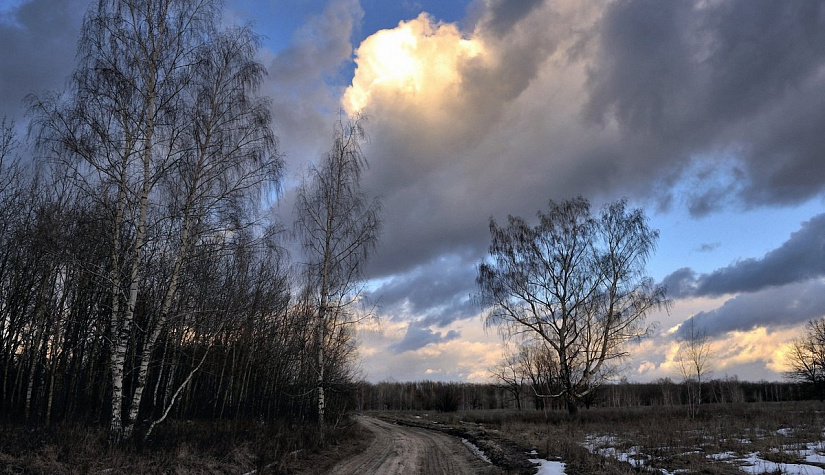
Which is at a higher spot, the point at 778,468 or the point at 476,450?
the point at 778,468

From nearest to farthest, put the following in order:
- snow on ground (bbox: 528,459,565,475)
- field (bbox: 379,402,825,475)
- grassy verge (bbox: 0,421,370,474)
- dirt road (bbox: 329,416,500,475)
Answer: grassy verge (bbox: 0,421,370,474)
field (bbox: 379,402,825,475)
snow on ground (bbox: 528,459,565,475)
dirt road (bbox: 329,416,500,475)

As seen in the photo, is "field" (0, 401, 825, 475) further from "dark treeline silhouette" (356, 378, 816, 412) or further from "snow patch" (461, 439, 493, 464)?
"dark treeline silhouette" (356, 378, 816, 412)

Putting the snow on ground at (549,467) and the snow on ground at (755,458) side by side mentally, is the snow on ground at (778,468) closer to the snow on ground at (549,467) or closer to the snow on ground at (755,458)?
the snow on ground at (755,458)

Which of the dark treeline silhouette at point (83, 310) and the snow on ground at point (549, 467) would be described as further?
the dark treeline silhouette at point (83, 310)

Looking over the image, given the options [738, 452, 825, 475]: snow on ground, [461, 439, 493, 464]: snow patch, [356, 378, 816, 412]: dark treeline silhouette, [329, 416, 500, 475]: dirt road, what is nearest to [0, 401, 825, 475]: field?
[738, 452, 825, 475]: snow on ground

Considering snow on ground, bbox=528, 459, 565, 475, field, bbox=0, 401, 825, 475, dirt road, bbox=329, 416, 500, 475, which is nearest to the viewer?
field, bbox=0, 401, 825, 475

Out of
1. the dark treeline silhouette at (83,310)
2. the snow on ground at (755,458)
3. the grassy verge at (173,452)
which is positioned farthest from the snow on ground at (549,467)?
the dark treeline silhouette at (83,310)

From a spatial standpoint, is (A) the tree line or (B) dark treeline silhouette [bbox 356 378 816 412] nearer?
(A) the tree line

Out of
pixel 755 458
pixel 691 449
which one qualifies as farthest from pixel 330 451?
pixel 755 458

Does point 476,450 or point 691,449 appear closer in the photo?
point 691,449

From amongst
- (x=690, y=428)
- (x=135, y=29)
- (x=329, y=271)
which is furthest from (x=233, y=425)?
(x=690, y=428)

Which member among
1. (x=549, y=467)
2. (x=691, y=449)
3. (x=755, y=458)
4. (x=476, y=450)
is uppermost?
(x=755, y=458)

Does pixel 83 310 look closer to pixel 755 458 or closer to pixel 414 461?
pixel 414 461

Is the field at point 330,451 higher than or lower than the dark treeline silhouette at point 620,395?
higher
